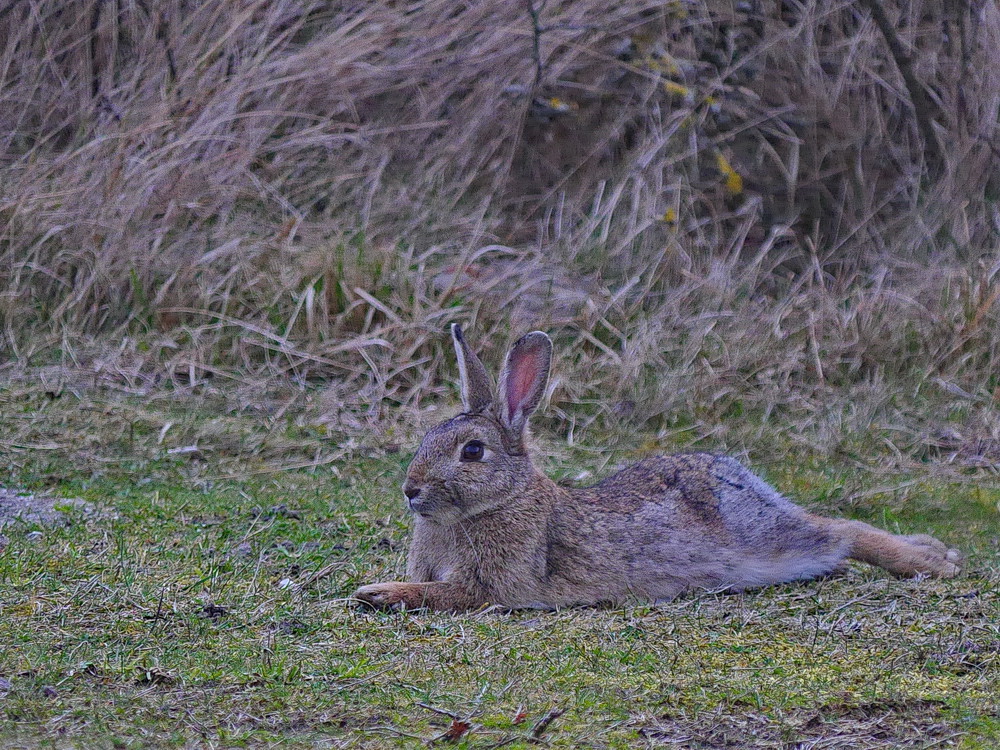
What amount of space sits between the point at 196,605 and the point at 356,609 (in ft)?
1.47

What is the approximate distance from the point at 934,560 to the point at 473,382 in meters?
1.60

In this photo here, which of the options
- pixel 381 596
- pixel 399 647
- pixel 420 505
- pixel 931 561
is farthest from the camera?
pixel 931 561

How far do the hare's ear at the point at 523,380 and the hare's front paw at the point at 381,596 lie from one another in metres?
0.72

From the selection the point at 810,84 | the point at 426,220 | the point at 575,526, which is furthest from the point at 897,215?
the point at 575,526

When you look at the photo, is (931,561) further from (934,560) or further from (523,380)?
(523,380)

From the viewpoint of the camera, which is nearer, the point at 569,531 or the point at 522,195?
the point at 569,531

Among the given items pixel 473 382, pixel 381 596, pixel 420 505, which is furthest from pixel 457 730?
pixel 473 382

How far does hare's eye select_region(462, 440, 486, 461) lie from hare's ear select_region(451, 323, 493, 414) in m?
0.22

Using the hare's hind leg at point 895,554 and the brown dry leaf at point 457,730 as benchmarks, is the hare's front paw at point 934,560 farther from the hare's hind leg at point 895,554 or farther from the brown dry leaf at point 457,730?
the brown dry leaf at point 457,730

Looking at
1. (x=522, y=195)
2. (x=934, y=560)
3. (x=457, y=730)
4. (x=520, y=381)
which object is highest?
(x=520, y=381)

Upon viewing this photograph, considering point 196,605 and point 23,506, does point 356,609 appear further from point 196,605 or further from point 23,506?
point 23,506

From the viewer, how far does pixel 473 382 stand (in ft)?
14.7

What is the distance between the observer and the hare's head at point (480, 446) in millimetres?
4121

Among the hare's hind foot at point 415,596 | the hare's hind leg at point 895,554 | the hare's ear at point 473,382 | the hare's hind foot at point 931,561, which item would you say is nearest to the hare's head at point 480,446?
the hare's ear at point 473,382
